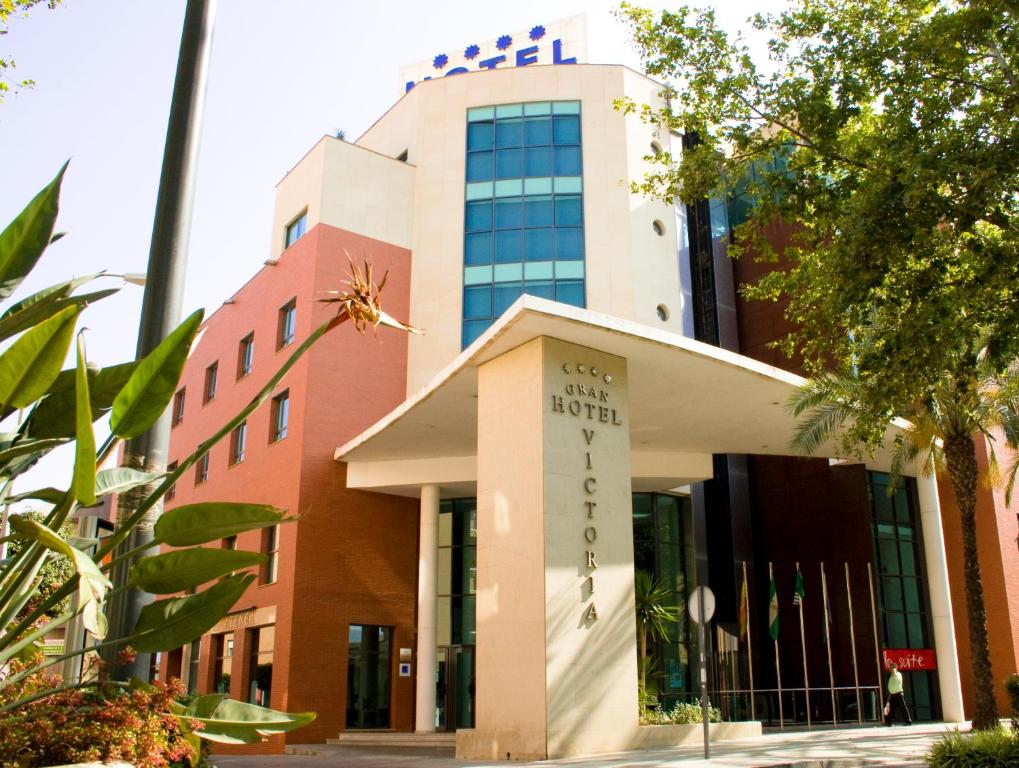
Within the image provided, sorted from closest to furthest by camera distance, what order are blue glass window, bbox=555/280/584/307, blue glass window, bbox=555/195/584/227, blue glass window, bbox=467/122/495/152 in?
blue glass window, bbox=555/280/584/307
blue glass window, bbox=555/195/584/227
blue glass window, bbox=467/122/495/152

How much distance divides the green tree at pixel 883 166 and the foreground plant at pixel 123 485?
32.0ft

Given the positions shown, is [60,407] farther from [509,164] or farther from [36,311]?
[509,164]

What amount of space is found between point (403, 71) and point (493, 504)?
26395 mm

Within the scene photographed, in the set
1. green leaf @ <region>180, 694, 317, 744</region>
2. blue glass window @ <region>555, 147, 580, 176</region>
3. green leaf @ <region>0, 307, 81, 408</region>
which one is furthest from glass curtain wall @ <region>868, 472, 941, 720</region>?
green leaf @ <region>0, 307, 81, 408</region>

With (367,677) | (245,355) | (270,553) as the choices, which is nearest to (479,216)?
(245,355)

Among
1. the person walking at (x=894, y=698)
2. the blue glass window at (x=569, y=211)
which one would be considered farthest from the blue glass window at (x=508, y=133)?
the person walking at (x=894, y=698)

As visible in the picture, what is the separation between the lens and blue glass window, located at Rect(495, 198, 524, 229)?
29016 mm

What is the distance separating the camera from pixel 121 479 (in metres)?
4.16

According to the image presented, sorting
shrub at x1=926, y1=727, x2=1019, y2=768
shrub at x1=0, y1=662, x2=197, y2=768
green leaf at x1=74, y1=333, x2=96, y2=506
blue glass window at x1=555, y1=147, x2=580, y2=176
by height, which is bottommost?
shrub at x1=926, y1=727, x2=1019, y2=768

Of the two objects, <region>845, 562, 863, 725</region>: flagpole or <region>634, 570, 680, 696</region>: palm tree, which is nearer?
<region>634, 570, 680, 696</region>: palm tree

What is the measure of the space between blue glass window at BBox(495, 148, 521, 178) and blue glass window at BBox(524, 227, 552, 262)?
205 centimetres

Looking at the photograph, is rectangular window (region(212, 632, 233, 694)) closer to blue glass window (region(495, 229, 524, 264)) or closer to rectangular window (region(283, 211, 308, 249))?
rectangular window (region(283, 211, 308, 249))

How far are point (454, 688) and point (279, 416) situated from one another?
30.1 feet

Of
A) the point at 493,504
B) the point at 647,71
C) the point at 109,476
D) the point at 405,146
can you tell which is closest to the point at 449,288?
the point at 405,146
